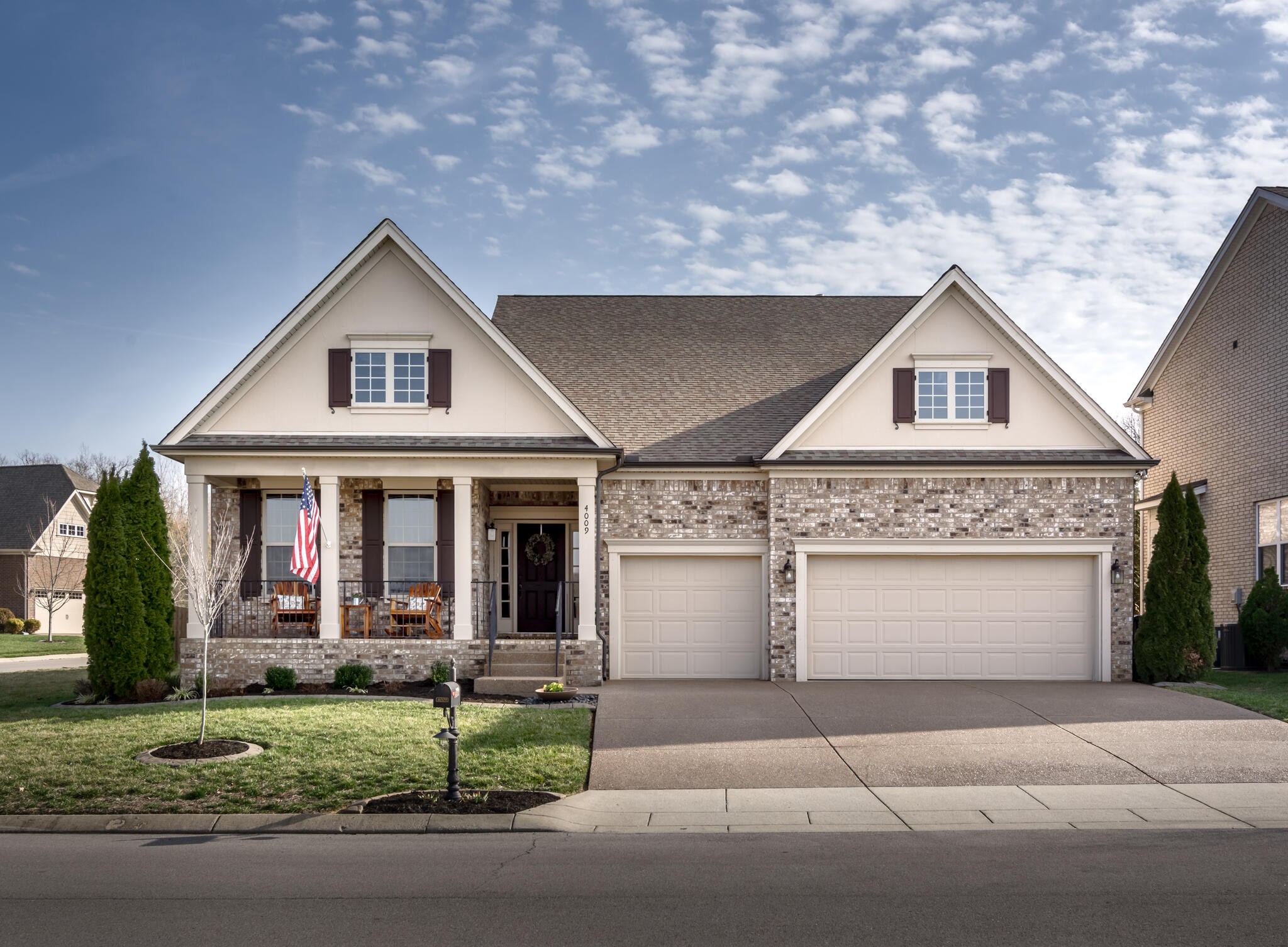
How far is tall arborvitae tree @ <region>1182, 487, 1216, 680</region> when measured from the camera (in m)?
17.1

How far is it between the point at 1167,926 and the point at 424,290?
1485 centimetres

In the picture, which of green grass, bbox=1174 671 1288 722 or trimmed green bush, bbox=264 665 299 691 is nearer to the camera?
green grass, bbox=1174 671 1288 722

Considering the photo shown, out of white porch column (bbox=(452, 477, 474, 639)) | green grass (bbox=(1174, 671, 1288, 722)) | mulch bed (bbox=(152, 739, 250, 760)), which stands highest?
white porch column (bbox=(452, 477, 474, 639))

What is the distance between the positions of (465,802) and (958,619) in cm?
1111

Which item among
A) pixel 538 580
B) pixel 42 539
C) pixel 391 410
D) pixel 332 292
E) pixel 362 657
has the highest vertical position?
pixel 332 292

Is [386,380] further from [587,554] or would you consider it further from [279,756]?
[279,756]

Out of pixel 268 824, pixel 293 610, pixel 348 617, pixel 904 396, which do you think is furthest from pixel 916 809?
pixel 293 610

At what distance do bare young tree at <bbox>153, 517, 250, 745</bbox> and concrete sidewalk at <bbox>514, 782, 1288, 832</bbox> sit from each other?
15.0 feet

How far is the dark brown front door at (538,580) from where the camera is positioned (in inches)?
771

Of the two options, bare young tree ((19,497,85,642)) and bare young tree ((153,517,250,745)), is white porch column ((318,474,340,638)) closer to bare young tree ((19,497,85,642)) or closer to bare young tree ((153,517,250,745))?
bare young tree ((153,517,250,745))

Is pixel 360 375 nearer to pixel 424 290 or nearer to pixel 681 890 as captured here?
pixel 424 290

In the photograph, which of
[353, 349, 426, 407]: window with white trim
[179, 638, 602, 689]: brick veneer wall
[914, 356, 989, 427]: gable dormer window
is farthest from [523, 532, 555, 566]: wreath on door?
[914, 356, 989, 427]: gable dormer window

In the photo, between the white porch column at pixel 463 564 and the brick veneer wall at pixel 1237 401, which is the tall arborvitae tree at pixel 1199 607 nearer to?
the brick veneer wall at pixel 1237 401

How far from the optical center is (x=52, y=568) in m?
39.0
